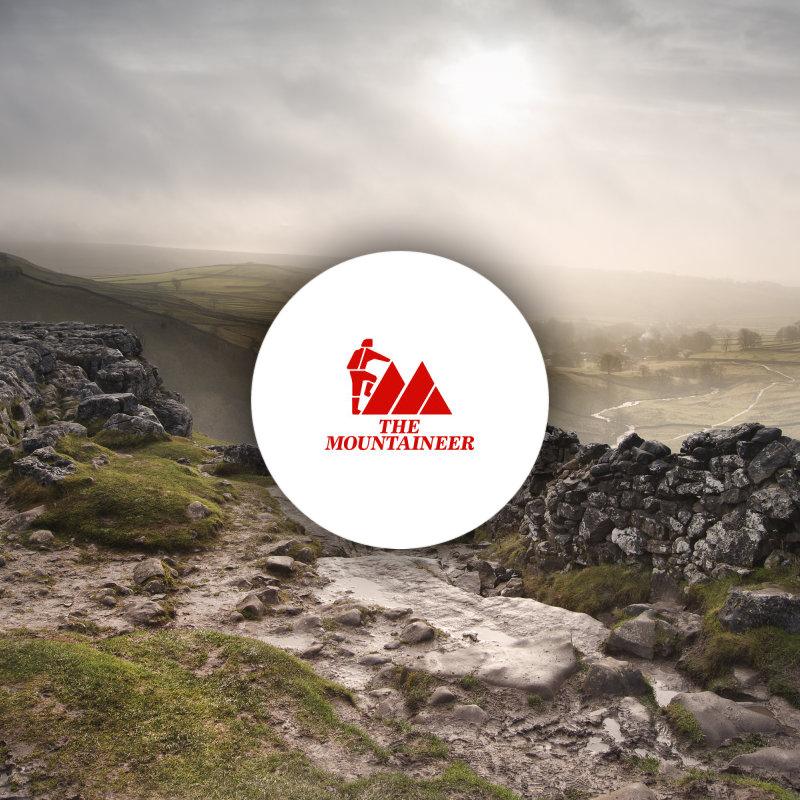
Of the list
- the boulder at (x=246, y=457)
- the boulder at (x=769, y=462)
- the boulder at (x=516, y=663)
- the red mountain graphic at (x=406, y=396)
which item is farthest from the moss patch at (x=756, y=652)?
the boulder at (x=246, y=457)

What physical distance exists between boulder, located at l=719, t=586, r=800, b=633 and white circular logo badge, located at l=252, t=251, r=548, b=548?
4.55 meters

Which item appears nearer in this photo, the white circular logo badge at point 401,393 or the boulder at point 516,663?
the boulder at point 516,663

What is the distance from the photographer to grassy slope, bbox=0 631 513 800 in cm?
732

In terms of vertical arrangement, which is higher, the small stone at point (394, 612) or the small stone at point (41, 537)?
the small stone at point (394, 612)

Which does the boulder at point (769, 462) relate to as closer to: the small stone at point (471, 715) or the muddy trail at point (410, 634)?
the muddy trail at point (410, 634)

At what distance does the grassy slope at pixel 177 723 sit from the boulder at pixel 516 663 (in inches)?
→ 79.5

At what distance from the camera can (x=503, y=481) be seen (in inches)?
484

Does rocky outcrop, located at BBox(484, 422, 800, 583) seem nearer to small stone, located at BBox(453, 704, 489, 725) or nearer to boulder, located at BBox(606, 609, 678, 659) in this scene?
boulder, located at BBox(606, 609, 678, 659)

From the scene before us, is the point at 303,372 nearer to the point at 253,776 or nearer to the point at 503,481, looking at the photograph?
the point at 503,481

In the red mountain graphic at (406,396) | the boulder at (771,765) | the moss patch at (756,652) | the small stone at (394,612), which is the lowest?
the small stone at (394,612)

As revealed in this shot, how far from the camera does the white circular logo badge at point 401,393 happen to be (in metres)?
11.4

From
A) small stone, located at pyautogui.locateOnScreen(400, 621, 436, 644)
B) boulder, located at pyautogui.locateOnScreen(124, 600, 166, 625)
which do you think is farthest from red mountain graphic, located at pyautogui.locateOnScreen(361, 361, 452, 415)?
boulder, located at pyautogui.locateOnScreen(124, 600, 166, 625)

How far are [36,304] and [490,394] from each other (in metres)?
67.1

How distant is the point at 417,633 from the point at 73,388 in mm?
27290
